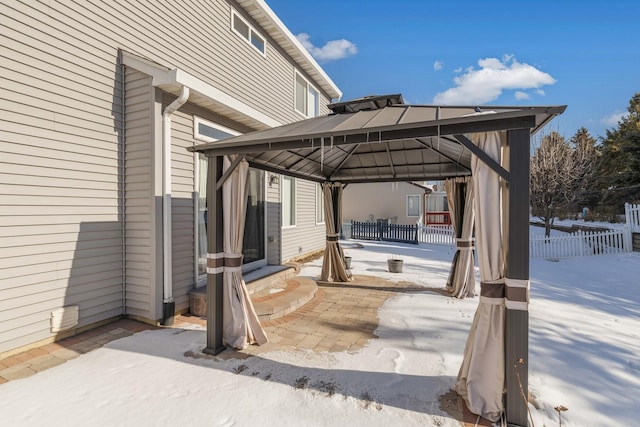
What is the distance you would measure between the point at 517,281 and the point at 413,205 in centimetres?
1670

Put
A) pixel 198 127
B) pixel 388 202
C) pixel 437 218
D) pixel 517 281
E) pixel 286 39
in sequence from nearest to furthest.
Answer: pixel 517 281, pixel 198 127, pixel 286 39, pixel 388 202, pixel 437 218

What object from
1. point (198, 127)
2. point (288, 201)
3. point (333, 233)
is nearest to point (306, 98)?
point (288, 201)

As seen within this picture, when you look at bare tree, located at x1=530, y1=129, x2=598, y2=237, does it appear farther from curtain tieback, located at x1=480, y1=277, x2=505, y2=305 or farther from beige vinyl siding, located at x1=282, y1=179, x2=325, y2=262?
curtain tieback, located at x1=480, y1=277, x2=505, y2=305

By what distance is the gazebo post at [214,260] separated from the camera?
3.53 m

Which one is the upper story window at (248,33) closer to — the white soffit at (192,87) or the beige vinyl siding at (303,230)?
the white soffit at (192,87)

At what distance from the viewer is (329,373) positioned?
10.0 feet

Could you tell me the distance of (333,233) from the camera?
22.2ft

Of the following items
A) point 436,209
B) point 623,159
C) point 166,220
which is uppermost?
point 623,159

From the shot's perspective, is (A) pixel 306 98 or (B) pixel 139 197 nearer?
(B) pixel 139 197

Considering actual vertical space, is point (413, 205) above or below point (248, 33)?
below

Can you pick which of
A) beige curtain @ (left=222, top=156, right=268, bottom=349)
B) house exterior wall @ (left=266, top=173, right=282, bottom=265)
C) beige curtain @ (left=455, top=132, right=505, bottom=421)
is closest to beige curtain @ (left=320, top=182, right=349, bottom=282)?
house exterior wall @ (left=266, top=173, right=282, bottom=265)

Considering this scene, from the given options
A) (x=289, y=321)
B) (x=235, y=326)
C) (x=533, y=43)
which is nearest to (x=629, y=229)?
(x=533, y=43)

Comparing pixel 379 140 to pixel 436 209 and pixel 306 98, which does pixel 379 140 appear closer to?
pixel 306 98

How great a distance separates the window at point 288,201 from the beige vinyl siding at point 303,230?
196mm
